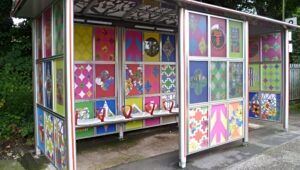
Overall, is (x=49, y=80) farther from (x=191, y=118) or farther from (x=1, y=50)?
(x=1, y=50)

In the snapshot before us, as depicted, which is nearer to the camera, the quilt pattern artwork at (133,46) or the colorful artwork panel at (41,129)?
the colorful artwork panel at (41,129)

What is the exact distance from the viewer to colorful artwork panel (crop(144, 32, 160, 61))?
6508mm

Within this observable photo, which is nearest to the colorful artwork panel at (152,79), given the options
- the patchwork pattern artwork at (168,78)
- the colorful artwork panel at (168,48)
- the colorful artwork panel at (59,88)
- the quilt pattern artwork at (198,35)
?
the patchwork pattern artwork at (168,78)

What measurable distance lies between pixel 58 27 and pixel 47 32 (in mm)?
650

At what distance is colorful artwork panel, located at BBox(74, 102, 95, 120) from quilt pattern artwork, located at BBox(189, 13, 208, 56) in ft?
8.37

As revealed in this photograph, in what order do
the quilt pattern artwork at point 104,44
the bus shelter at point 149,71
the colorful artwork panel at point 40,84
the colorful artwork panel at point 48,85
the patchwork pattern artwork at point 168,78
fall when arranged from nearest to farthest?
the bus shelter at point 149,71
the colorful artwork panel at point 48,85
the colorful artwork panel at point 40,84
the quilt pattern artwork at point 104,44
the patchwork pattern artwork at point 168,78

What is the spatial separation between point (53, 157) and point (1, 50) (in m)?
3.98

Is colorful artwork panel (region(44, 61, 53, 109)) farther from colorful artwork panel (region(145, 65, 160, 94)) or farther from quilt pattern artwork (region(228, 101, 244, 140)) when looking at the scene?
quilt pattern artwork (region(228, 101, 244, 140))

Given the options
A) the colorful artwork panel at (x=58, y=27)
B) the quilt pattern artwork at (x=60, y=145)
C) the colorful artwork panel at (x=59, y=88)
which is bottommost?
the quilt pattern artwork at (x=60, y=145)

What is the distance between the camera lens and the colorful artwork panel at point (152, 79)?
6.55 m

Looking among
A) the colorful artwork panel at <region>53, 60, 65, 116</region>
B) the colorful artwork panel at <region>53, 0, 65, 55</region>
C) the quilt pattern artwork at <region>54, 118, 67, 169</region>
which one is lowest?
the quilt pattern artwork at <region>54, 118, 67, 169</region>

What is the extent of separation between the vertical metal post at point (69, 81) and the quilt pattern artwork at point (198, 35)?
1941 mm

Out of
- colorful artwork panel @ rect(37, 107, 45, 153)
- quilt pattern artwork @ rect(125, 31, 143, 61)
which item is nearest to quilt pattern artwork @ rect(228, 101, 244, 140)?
quilt pattern artwork @ rect(125, 31, 143, 61)

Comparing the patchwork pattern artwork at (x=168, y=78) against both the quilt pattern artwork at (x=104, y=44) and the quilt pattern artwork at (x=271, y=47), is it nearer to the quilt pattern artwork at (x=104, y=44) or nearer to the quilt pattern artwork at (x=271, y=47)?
the quilt pattern artwork at (x=104, y=44)
